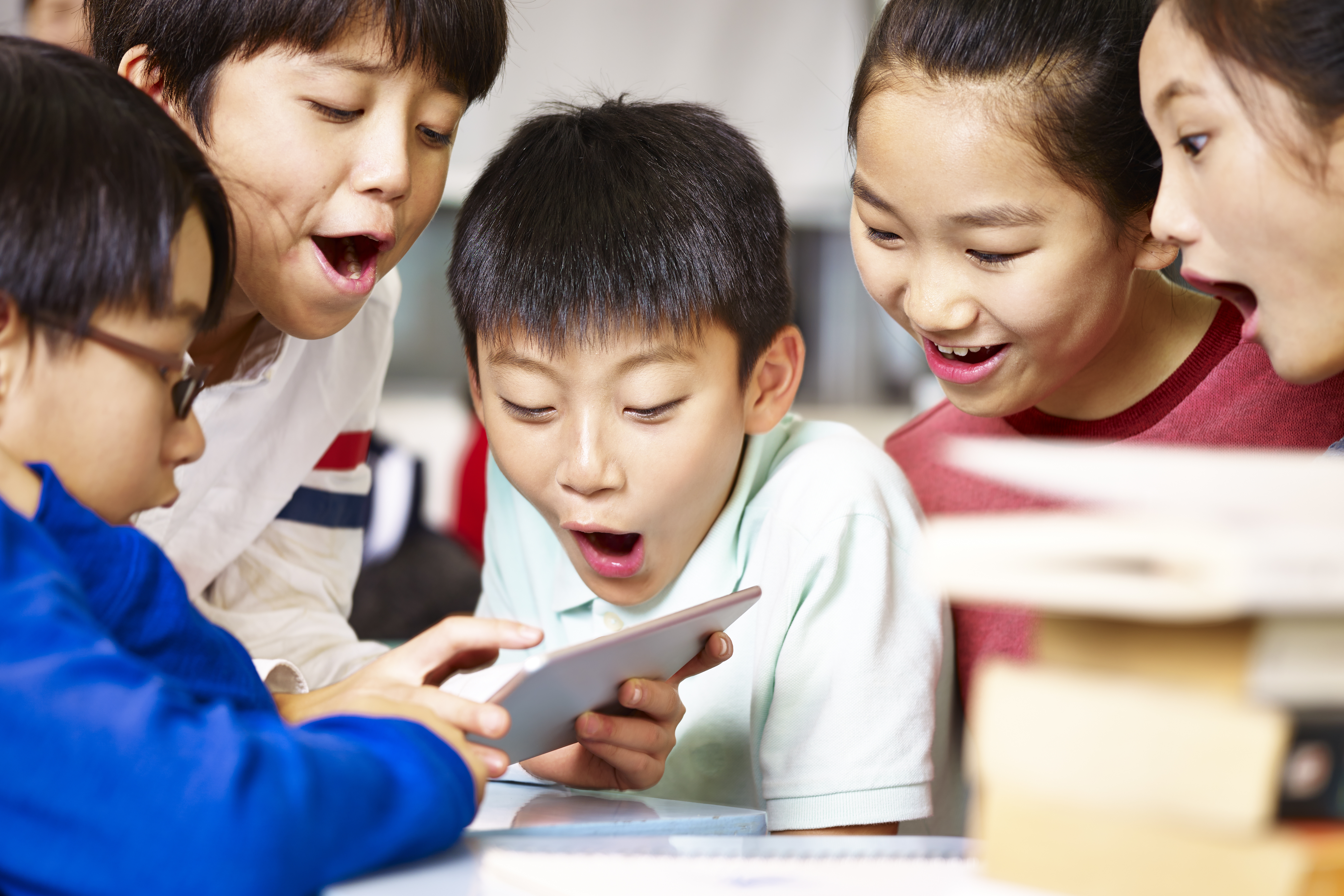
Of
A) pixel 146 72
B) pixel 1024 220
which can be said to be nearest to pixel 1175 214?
pixel 1024 220

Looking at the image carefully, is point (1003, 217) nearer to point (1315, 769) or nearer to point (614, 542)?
point (614, 542)

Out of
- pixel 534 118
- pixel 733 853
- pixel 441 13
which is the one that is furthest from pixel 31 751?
pixel 534 118

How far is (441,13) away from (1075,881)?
89cm

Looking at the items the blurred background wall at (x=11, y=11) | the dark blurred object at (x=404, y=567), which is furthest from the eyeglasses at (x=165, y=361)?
the blurred background wall at (x=11, y=11)

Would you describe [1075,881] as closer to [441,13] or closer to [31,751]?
[31,751]

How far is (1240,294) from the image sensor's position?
2.70 ft

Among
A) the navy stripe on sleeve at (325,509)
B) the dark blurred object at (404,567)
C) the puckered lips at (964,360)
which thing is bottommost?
the dark blurred object at (404,567)

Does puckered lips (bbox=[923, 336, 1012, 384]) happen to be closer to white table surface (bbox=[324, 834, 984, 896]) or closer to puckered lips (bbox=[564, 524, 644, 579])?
puckered lips (bbox=[564, 524, 644, 579])

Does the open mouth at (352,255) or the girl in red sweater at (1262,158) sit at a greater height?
the girl in red sweater at (1262,158)

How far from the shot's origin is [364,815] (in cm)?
53

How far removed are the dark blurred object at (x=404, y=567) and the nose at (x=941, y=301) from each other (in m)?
1.35

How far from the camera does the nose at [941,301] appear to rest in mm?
1009

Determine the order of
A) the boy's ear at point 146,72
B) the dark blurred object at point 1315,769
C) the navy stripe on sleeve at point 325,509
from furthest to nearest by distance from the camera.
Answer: the navy stripe on sleeve at point 325,509
the boy's ear at point 146,72
the dark blurred object at point 1315,769

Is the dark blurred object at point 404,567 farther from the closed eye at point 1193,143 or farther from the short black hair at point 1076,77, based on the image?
the closed eye at point 1193,143
